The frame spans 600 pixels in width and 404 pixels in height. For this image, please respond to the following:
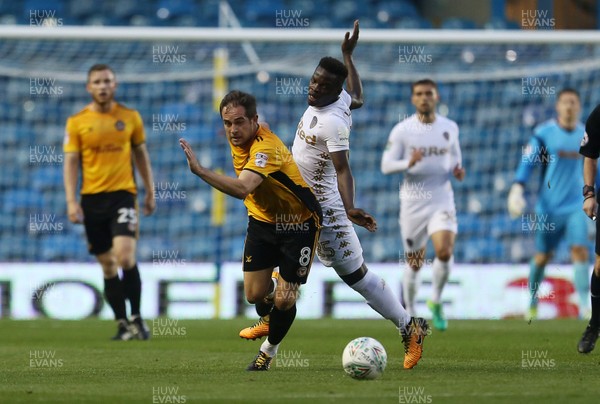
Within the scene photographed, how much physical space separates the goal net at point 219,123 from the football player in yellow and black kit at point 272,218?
8.18 metres

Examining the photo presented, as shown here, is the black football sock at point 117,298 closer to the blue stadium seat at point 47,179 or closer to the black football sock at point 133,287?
the black football sock at point 133,287

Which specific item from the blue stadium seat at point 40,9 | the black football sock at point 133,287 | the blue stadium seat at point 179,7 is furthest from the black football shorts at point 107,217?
the blue stadium seat at point 179,7

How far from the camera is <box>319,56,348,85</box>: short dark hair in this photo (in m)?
7.80

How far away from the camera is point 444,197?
12406mm

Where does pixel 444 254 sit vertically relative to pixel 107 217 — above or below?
below

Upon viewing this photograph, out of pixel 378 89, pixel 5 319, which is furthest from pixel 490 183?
pixel 5 319

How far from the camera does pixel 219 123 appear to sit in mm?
16594

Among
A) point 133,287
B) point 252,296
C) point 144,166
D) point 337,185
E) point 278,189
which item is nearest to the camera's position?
point 278,189

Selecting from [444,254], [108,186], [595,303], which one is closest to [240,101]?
[595,303]

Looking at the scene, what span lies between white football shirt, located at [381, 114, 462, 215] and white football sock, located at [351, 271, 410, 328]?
14.9 feet

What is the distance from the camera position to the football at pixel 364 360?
7.05m

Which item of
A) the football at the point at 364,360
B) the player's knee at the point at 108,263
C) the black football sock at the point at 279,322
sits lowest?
the football at the point at 364,360

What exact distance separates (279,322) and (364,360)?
794mm

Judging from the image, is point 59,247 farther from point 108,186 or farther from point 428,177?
point 428,177
